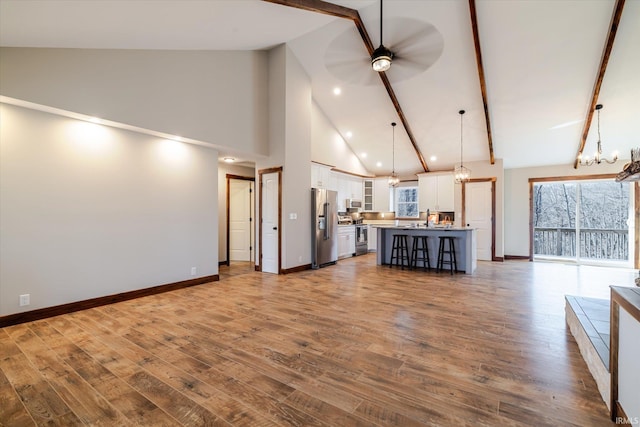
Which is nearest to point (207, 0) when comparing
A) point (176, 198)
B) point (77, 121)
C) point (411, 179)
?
point (77, 121)

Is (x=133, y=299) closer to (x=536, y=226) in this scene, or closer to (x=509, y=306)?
(x=509, y=306)

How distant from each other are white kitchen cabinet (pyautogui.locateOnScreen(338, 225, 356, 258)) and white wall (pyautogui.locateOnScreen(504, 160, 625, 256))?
4.35m

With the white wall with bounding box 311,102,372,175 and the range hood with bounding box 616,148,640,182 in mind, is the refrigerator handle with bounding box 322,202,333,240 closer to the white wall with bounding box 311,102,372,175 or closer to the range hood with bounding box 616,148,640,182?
the white wall with bounding box 311,102,372,175

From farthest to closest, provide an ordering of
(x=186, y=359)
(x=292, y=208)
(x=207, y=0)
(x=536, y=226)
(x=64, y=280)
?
(x=536, y=226) < (x=292, y=208) < (x=64, y=280) < (x=207, y=0) < (x=186, y=359)

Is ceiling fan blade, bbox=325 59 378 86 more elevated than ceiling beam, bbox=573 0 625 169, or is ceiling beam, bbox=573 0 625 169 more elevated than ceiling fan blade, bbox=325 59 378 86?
ceiling fan blade, bbox=325 59 378 86

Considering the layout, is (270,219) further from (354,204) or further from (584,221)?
(584,221)

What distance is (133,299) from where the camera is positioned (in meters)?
4.23

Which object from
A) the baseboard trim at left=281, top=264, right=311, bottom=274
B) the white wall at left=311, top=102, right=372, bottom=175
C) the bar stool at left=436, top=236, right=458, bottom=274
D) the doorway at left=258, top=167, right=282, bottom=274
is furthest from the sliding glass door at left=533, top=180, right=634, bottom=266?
the doorway at left=258, top=167, right=282, bottom=274

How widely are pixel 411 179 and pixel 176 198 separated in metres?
7.25

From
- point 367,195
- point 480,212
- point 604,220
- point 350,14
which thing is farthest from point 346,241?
point 604,220

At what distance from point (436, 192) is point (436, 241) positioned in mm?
2731

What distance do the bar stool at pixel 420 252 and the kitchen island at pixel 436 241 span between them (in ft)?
0.44

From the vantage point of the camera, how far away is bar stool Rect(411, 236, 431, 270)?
656 cm

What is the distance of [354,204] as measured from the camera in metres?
9.53
